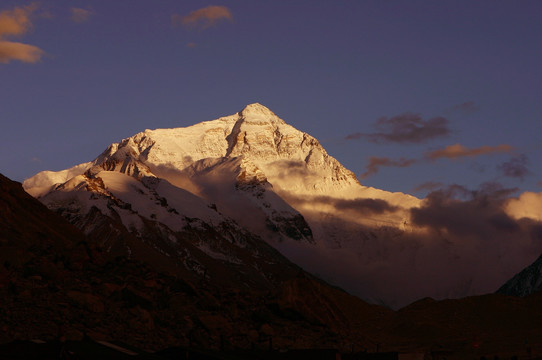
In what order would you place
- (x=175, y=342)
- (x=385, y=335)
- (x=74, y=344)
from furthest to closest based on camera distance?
(x=385, y=335) → (x=175, y=342) → (x=74, y=344)

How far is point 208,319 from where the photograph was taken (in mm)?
76500

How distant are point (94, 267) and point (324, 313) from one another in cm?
1995

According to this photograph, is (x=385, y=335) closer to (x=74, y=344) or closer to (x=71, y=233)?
(x=74, y=344)

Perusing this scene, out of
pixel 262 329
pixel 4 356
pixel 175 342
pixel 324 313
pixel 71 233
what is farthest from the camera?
pixel 71 233

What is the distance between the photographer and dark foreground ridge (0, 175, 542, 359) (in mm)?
66250

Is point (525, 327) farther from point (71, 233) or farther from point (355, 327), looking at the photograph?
point (71, 233)

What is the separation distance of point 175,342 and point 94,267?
1298cm

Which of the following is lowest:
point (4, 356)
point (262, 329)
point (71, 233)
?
point (4, 356)

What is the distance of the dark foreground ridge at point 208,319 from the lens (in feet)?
217

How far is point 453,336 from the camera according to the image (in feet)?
308

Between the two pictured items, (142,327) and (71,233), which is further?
(71,233)

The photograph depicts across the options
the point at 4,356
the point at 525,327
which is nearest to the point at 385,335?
the point at 525,327

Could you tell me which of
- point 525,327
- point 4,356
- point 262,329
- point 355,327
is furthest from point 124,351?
point 525,327

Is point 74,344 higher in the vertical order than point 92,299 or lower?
lower
